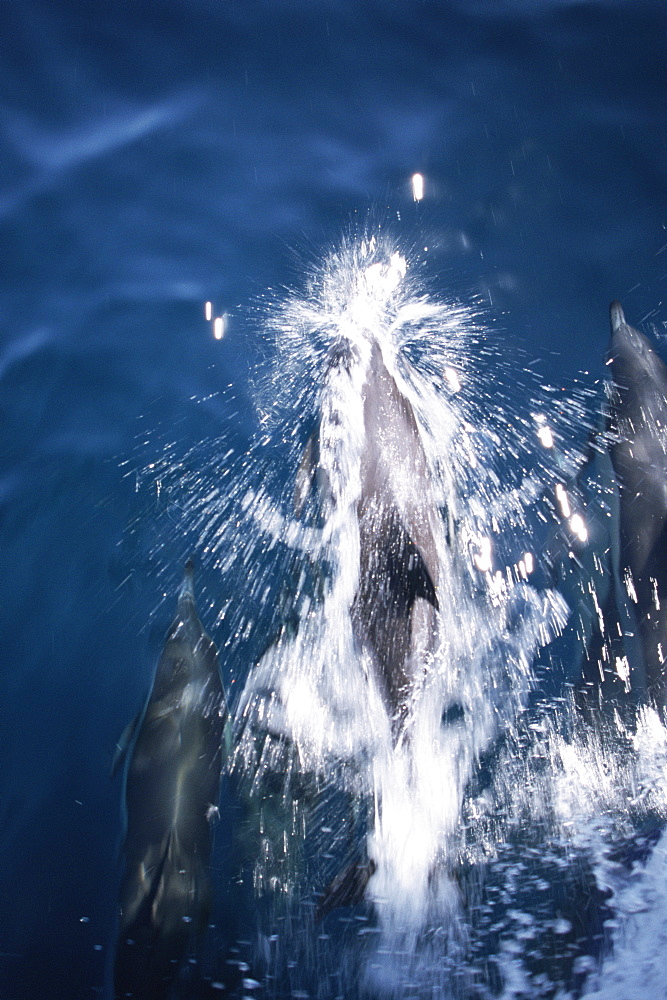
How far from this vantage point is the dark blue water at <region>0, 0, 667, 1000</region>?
3.42 meters

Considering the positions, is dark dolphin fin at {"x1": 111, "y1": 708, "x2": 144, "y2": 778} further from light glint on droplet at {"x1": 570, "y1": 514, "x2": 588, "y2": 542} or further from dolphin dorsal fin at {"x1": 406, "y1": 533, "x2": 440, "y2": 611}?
light glint on droplet at {"x1": 570, "y1": 514, "x2": 588, "y2": 542}

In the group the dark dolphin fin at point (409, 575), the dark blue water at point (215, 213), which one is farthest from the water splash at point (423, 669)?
the dark blue water at point (215, 213)

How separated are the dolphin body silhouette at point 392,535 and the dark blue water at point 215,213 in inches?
28.3

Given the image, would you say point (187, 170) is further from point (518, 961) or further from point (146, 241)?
point (518, 961)

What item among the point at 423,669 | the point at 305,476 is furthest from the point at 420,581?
the point at 305,476

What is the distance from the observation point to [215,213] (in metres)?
4.66

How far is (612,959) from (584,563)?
1766 mm

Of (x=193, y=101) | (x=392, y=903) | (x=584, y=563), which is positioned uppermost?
(x=193, y=101)

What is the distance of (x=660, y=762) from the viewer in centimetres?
246

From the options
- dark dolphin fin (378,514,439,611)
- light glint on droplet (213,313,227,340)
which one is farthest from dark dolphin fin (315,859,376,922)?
light glint on droplet (213,313,227,340)

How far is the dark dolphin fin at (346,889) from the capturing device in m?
2.20

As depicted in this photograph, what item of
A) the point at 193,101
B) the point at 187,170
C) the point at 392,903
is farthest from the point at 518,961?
the point at 193,101

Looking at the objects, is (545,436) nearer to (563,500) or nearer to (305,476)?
(563,500)

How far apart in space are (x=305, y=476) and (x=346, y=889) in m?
1.90
